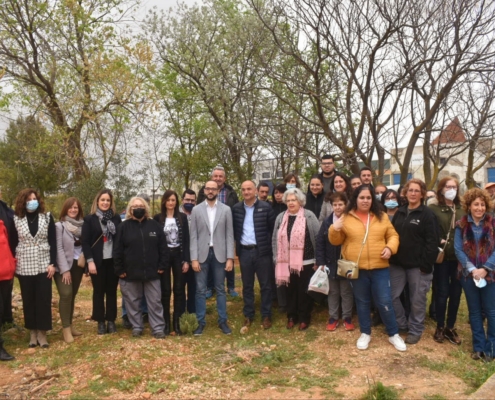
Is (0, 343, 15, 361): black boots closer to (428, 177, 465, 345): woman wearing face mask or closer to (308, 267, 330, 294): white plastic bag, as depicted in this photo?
(308, 267, 330, 294): white plastic bag

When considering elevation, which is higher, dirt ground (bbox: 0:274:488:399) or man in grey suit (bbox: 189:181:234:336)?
man in grey suit (bbox: 189:181:234:336)

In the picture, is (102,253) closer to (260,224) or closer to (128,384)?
(128,384)

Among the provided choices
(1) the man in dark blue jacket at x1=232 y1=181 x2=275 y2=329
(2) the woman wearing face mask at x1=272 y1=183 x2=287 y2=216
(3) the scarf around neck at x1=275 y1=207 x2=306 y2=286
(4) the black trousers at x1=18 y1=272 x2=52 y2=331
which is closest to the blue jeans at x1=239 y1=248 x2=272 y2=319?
(1) the man in dark blue jacket at x1=232 y1=181 x2=275 y2=329

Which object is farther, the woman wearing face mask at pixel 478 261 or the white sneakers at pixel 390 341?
the white sneakers at pixel 390 341

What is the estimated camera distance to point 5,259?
213 inches

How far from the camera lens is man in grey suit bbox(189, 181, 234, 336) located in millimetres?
6051

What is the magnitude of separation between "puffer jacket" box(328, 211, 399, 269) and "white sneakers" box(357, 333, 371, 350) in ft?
2.88

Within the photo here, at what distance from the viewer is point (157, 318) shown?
5980mm

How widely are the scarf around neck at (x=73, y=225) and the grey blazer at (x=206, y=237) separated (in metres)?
1.50

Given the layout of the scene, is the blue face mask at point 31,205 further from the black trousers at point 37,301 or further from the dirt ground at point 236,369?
the dirt ground at point 236,369

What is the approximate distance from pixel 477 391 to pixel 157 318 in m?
3.76

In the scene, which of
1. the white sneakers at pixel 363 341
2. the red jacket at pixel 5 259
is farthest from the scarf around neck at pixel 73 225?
the white sneakers at pixel 363 341

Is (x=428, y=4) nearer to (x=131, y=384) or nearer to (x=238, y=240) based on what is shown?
(x=238, y=240)

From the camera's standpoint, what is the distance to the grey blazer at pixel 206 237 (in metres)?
6.05
